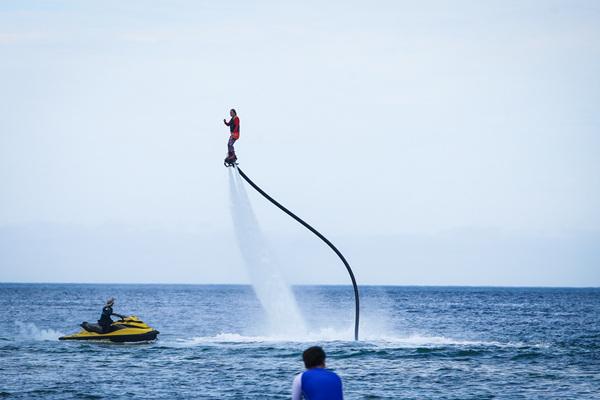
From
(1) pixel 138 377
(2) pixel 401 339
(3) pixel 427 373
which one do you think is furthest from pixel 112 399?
(2) pixel 401 339

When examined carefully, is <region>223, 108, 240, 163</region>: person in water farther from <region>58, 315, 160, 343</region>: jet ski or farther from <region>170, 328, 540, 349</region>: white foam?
<region>170, 328, 540, 349</region>: white foam

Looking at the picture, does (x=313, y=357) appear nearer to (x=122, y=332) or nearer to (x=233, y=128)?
(x=233, y=128)

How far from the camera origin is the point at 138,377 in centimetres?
3234

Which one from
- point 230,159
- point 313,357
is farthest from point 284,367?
point 313,357

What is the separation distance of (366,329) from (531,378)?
19.0 metres

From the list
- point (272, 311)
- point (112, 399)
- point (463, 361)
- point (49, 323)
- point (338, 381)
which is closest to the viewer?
point (338, 381)

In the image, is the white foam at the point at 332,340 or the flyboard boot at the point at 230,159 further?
the white foam at the point at 332,340

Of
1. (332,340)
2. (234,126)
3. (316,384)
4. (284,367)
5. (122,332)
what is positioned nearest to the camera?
(316,384)

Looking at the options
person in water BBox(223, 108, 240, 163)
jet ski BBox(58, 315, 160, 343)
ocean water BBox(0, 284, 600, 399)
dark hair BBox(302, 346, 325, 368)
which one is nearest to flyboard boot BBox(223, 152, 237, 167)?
person in water BBox(223, 108, 240, 163)

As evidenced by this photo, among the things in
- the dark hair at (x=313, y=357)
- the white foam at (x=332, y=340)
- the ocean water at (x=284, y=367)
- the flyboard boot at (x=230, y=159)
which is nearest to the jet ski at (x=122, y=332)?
the ocean water at (x=284, y=367)

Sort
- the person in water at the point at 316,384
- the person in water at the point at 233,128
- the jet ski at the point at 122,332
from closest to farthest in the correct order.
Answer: the person in water at the point at 316,384 → the person in water at the point at 233,128 → the jet ski at the point at 122,332

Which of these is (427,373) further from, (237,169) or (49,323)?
(49,323)

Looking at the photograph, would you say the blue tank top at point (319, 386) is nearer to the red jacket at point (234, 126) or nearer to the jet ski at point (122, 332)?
the red jacket at point (234, 126)

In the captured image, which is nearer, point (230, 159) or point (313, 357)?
point (313, 357)
